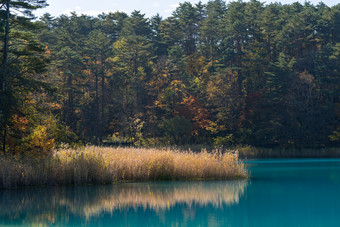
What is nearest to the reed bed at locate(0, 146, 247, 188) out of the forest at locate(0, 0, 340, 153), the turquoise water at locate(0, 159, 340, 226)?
the turquoise water at locate(0, 159, 340, 226)

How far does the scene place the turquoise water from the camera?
12727 millimetres

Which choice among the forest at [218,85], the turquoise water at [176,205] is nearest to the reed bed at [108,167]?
the turquoise water at [176,205]

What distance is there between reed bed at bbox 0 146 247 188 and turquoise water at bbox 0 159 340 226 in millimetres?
758

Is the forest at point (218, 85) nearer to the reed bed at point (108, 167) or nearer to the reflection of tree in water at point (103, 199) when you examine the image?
the reed bed at point (108, 167)

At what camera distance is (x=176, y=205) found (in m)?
15.3

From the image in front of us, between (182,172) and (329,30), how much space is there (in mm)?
44617

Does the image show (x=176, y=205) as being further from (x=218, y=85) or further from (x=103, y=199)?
(x=218, y=85)

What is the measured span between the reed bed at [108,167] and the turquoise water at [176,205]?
0.76 meters

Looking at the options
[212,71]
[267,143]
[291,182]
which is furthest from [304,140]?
[291,182]

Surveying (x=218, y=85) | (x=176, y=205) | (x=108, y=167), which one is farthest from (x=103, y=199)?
(x=218, y=85)

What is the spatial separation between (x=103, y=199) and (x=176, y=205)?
2.85 meters

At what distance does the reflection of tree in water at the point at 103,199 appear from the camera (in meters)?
13.9

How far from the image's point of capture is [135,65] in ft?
195

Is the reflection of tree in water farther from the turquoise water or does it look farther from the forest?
the forest
